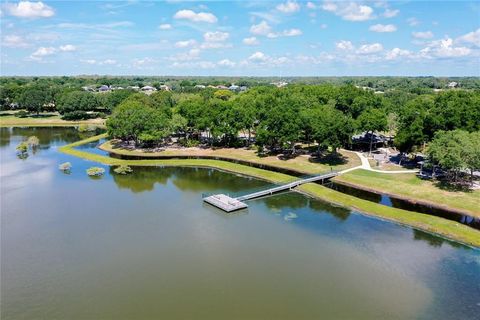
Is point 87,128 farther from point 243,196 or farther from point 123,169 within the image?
point 243,196

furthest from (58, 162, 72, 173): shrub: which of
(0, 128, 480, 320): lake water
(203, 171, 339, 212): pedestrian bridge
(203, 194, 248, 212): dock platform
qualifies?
(203, 194, 248, 212): dock platform

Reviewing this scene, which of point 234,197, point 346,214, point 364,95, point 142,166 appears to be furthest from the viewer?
point 364,95

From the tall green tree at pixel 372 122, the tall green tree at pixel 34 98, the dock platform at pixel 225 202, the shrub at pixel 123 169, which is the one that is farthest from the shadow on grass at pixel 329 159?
the tall green tree at pixel 34 98

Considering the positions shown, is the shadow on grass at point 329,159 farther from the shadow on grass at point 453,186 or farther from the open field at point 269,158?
the shadow on grass at point 453,186

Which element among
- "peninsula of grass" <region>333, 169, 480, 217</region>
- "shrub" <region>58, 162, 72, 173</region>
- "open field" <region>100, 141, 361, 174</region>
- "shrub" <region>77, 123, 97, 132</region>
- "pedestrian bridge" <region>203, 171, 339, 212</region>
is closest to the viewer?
"peninsula of grass" <region>333, 169, 480, 217</region>

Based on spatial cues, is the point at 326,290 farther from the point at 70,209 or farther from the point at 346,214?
the point at 70,209

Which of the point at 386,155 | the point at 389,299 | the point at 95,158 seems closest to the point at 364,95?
the point at 386,155

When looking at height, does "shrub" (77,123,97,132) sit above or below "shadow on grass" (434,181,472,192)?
above

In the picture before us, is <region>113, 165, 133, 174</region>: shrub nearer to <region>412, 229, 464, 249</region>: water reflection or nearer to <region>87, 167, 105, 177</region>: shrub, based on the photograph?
<region>87, 167, 105, 177</region>: shrub
